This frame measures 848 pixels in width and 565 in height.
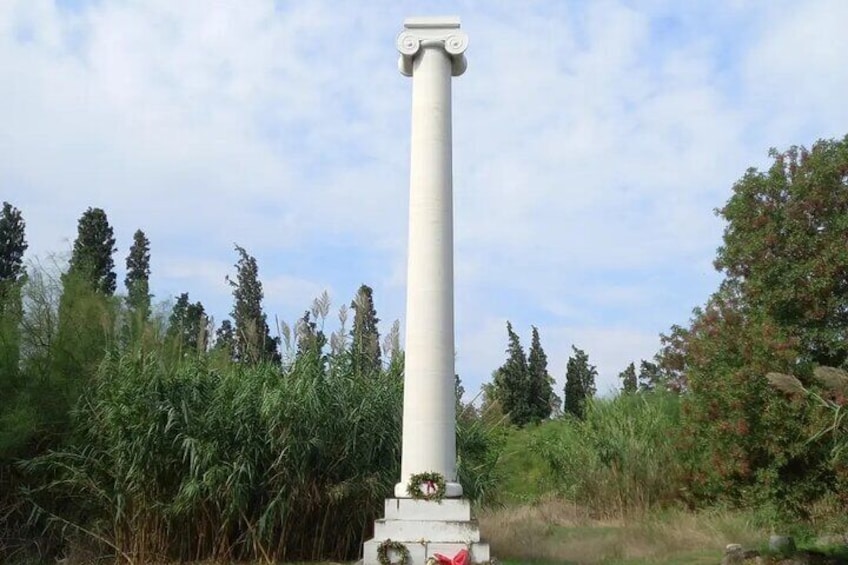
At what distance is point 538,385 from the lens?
43469mm

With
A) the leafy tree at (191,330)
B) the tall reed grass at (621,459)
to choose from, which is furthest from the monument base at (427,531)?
the tall reed grass at (621,459)

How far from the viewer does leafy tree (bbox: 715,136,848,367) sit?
1399 centimetres

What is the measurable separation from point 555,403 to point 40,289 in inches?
1189

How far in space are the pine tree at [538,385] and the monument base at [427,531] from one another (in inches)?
1245

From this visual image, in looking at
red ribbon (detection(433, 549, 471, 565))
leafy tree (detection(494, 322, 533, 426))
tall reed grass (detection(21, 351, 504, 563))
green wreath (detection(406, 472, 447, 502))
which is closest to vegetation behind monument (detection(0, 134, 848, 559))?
tall reed grass (detection(21, 351, 504, 563))

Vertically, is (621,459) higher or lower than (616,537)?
higher

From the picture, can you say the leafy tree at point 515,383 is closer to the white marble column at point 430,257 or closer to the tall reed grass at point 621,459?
the tall reed grass at point 621,459

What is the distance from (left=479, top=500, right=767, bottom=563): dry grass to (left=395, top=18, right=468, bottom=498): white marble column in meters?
3.53

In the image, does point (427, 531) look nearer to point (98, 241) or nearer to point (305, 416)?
point (305, 416)

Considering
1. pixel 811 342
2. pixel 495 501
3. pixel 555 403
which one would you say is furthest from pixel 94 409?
pixel 555 403

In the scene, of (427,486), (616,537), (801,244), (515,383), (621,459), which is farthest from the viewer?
(515,383)

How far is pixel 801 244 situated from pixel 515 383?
28892 mm

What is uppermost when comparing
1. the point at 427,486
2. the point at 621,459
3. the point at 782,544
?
the point at 621,459

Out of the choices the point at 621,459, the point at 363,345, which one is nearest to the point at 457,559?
the point at 363,345
